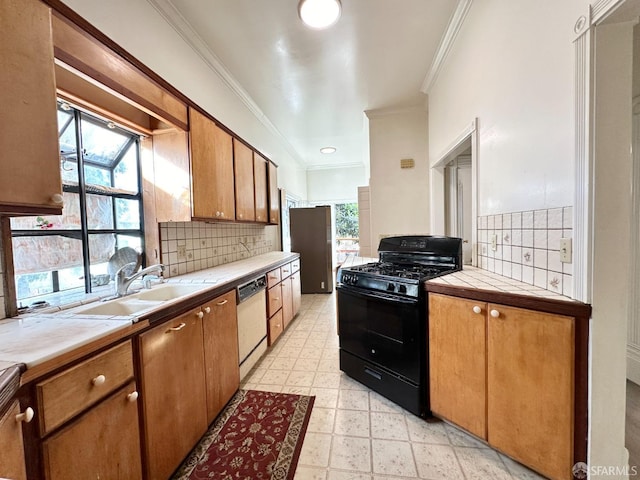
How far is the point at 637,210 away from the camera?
75.3 inches

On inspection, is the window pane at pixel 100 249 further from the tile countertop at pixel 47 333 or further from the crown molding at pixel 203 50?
the crown molding at pixel 203 50

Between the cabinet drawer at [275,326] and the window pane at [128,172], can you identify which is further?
the cabinet drawer at [275,326]

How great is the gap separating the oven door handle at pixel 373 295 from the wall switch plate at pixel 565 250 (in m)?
0.73

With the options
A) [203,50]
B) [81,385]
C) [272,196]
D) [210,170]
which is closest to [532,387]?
[81,385]

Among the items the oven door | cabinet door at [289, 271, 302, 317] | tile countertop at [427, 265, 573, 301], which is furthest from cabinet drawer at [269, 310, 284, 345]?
tile countertop at [427, 265, 573, 301]

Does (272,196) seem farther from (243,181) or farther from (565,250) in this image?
(565,250)

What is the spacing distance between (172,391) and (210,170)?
1555mm

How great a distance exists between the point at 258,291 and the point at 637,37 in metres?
3.00

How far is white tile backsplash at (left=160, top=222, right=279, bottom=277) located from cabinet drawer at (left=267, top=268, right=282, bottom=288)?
22.7 inches

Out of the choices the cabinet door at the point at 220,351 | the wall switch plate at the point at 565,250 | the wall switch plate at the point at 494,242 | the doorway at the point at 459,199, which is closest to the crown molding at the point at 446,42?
the doorway at the point at 459,199

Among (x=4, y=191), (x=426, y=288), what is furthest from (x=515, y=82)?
(x=4, y=191)

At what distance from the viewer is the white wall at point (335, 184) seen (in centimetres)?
611

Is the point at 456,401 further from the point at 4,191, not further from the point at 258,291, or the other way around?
the point at 4,191

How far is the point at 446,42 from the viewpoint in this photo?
7.25 feet
